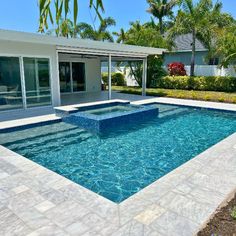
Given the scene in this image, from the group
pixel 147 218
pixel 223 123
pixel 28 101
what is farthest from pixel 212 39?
pixel 147 218

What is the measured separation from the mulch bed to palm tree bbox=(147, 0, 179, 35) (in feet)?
92.6

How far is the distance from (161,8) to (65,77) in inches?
682

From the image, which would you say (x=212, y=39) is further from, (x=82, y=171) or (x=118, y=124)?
(x=82, y=171)

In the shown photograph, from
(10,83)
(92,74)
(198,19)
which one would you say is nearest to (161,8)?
(198,19)

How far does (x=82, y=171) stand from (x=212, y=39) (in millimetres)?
18937

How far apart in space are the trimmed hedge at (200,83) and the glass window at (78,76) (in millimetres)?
6864

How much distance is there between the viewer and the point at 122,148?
6820 millimetres

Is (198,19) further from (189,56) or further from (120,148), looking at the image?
(120,148)

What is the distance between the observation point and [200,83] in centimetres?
1880

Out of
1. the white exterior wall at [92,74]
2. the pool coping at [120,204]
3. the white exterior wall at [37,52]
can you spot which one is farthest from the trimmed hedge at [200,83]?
the pool coping at [120,204]

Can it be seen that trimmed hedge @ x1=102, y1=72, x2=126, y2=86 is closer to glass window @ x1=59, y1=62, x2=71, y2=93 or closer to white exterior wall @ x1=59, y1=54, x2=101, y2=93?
white exterior wall @ x1=59, y1=54, x2=101, y2=93

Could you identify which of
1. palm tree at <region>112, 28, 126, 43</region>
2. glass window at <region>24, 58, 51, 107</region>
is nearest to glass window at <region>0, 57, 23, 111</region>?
glass window at <region>24, 58, 51, 107</region>

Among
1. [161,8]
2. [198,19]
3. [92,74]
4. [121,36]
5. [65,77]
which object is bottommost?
[65,77]

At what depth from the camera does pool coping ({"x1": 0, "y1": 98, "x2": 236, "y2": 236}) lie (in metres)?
3.05
